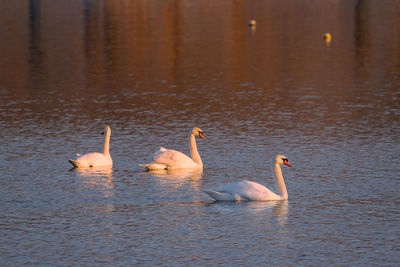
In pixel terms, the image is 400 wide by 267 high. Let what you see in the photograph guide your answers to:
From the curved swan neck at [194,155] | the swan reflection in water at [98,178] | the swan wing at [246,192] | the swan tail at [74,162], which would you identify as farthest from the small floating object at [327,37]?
the swan wing at [246,192]

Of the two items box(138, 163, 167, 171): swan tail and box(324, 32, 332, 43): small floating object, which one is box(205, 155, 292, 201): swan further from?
box(324, 32, 332, 43): small floating object

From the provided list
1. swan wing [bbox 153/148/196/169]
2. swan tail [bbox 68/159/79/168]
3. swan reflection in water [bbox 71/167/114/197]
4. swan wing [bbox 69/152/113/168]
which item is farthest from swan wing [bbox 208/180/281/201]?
swan tail [bbox 68/159/79/168]

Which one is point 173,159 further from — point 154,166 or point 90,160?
point 90,160

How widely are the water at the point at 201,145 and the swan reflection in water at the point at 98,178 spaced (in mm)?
113

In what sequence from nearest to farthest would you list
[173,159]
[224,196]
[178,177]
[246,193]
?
[246,193] < [224,196] < [178,177] < [173,159]

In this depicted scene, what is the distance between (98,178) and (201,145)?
5816 millimetres

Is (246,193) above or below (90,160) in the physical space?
below

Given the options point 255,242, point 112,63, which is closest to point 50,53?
point 112,63

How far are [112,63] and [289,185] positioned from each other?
31639 millimetres

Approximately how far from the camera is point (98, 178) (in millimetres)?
24062

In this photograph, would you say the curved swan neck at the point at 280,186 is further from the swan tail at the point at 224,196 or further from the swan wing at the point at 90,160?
the swan wing at the point at 90,160

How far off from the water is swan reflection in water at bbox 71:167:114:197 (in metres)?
0.11

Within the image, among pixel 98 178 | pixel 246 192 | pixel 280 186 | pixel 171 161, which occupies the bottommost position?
pixel 246 192

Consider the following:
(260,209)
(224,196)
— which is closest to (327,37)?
(224,196)
